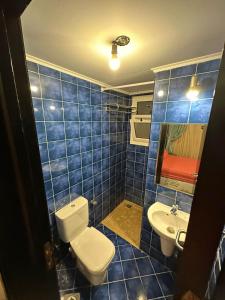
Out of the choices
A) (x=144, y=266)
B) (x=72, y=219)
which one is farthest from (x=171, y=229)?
(x=72, y=219)

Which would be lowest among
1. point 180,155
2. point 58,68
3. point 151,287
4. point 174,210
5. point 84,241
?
point 151,287

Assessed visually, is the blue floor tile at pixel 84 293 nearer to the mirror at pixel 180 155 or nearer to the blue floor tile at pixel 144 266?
the blue floor tile at pixel 144 266

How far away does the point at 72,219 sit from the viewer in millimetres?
1614

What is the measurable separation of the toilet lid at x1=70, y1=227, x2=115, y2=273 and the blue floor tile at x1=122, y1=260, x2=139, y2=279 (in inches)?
17.3

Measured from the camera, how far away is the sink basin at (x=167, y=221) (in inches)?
57.6

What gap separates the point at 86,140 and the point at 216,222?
167cm

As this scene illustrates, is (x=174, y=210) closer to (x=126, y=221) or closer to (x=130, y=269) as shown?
(x=130, y=269)

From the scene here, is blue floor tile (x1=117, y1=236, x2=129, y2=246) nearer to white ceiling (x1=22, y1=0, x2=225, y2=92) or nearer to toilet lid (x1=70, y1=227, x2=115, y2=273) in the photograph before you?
toilet lid (x1=70, y1=227, x2=115, y2=273)

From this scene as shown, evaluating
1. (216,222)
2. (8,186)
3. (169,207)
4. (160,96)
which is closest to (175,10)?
(160,96)

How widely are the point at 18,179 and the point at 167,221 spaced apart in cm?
161

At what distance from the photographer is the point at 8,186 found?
48cm

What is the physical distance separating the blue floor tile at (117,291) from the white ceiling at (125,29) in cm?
236

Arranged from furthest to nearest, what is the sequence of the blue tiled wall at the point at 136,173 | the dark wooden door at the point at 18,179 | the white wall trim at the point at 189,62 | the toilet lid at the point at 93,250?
1. the blue tiled wall at the point at 136,173
2. the toilet lid at the point at 93,250
3. the white wall trim at the point at 189,62
4. the dark wooden door at the point at 18,179

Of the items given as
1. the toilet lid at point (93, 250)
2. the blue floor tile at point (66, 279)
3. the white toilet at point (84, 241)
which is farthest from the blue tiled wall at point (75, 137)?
the blue floor tile at point (66, 279)
